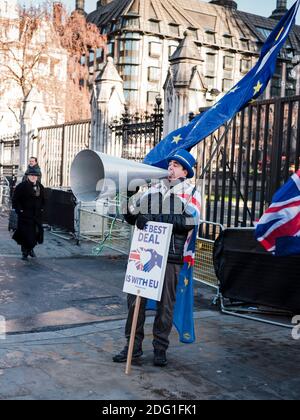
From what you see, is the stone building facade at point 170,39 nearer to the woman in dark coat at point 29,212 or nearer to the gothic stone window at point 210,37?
the gothic stone window at point 210,37

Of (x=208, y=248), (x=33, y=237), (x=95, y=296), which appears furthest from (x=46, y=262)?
(x=208, y=248)

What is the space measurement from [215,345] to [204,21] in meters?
74.3

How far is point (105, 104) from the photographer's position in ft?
53.1

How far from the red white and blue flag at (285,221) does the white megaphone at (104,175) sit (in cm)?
110

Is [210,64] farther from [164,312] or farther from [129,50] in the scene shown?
[164,312]

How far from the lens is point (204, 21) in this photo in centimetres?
7544

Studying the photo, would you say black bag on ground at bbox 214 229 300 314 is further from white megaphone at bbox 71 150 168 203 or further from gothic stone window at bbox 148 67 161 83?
gothic stone window at bbox 148 67 161 83

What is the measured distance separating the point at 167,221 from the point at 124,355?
136 cm

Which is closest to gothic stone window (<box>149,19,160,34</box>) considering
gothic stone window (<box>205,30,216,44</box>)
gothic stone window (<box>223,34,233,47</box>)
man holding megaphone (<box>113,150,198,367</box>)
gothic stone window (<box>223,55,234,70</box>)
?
gothic stone window (<box>205,30,216,44</box>)

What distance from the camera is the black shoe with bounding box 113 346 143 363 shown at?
552cm

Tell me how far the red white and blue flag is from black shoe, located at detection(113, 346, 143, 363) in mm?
1631

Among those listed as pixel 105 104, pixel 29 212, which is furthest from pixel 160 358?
pixel 105 104

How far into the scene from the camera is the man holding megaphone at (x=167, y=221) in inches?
216
